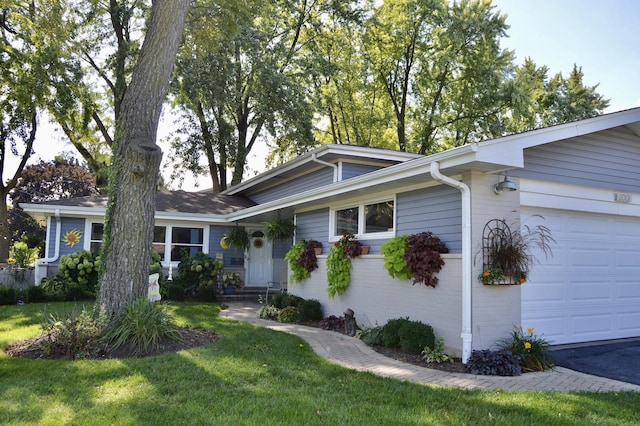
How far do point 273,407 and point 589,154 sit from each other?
6.64 m

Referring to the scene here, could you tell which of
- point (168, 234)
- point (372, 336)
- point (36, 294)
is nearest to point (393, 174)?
point (372, 336)

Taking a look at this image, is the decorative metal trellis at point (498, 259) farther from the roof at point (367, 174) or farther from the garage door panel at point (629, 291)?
the garage door panel at point (629, 291)

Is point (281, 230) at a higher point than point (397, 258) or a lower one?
higher

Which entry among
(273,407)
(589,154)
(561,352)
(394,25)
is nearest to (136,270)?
(273,407)

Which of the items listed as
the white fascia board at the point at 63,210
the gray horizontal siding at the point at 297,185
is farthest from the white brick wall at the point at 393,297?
the white fascia board at the point at 63,210

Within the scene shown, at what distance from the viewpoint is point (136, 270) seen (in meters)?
6.81

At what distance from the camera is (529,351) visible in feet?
19.4

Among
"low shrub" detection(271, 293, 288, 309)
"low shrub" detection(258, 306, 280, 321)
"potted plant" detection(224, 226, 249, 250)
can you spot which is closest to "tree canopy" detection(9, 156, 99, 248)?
"potted plant" detection(224, 226, 249, 250)

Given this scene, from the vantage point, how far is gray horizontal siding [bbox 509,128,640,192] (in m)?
6.96

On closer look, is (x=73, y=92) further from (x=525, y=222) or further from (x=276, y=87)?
(x=525, y=222)

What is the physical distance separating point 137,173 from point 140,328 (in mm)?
2353

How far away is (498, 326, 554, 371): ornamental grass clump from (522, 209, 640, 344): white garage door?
1.98 feet

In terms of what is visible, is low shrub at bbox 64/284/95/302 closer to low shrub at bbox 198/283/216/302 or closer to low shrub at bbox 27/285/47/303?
low shrub at bbox 27/285/47/303

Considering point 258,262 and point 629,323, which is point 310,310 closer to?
point 258,262
